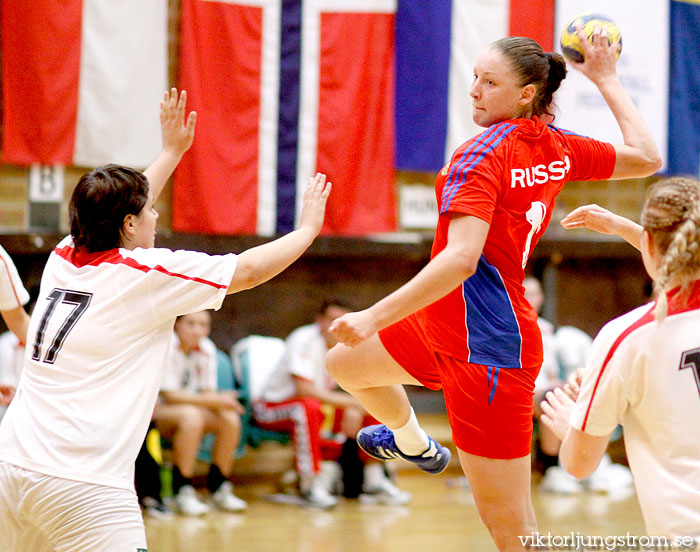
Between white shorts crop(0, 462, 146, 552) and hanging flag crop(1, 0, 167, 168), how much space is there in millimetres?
4392

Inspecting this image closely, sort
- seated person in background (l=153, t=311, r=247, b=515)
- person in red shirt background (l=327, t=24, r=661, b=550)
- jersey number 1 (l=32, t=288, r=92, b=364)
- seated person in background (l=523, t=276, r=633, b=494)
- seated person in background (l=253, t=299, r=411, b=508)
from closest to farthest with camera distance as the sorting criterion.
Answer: jersey number 1 (l=32, t=288, r=92, b=364) → person in red shirt background (l=327, t=24, r=661, b=550) → seated person in background (l=153, t=311, r=247, b=515) → seated person in background (l=253, t=299, r=411, b=508) → seated person in background (l=523, t=276, r=633, b=494)

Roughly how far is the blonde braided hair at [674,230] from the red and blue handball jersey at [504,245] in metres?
0.61

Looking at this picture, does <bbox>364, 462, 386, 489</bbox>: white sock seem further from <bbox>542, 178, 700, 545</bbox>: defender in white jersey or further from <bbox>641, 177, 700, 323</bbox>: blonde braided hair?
<bbox>641, 177, 700, 323</bbox>: blonde braided hair

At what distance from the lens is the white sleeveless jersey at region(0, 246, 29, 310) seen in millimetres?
3021

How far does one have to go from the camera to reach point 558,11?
7352mm

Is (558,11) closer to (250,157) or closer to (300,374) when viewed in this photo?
(250,157)

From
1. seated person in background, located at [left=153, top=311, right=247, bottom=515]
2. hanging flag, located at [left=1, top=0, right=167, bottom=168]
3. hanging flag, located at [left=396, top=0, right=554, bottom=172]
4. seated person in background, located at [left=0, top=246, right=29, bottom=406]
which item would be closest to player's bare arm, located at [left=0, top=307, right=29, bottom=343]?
seated person in background, located at [left=0, top=246, right=29, bottom=406]

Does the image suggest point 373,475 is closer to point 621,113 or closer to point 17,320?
point 17,320

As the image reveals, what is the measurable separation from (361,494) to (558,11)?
14.0 ft

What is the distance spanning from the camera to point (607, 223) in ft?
8.84

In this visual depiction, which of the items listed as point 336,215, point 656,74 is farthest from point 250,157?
point 656,74

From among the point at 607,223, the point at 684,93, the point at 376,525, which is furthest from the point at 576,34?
the point at 684,93

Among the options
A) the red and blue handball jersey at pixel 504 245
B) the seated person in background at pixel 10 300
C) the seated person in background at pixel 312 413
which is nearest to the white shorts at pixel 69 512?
the seated person in background at pixel 10 300

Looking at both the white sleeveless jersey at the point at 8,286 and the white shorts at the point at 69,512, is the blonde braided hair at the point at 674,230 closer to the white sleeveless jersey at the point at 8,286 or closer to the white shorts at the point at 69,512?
the white shorts at the point at 69,512
